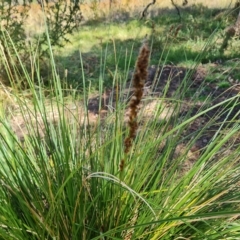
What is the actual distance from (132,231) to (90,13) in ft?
30.8

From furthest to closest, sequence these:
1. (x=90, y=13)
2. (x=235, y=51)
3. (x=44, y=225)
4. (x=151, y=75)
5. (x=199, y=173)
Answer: (x=90, y=13) < (x=235, y=51) < (x=151, y=75) < (x=199, y=173) < (x=44, y=225)

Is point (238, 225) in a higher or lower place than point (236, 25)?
higher

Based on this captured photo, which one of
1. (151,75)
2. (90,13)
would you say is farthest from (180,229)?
(90,13)

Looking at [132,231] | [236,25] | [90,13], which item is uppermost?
[132,231]

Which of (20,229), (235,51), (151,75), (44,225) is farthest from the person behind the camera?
(235,51)

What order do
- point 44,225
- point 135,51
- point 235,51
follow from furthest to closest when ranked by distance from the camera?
point 135,51 → point 235,51 → point 44,225

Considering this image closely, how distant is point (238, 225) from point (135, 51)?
5.77 metres

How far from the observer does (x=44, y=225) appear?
127cm

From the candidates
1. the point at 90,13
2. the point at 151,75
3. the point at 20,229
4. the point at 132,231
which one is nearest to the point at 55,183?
the point at 20,229

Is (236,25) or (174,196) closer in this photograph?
(174,196)

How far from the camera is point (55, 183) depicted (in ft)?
5.00

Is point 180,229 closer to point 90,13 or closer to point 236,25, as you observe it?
point 236,25

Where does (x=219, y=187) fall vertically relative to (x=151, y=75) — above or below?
above

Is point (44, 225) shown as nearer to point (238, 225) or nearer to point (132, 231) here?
point (132, 231)
